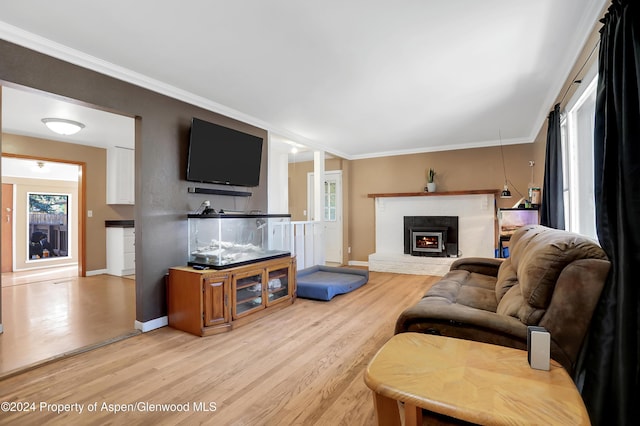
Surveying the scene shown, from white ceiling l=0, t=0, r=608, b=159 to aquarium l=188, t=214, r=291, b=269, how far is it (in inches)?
53.6

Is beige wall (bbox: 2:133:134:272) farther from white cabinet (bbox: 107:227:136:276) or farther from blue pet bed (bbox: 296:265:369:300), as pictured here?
blue pet bed (bbox: 296:265:369:300)

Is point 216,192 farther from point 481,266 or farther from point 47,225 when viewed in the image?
point 47,225

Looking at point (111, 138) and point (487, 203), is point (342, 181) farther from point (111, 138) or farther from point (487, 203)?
point (111, 138)

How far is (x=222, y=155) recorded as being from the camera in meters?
3.68

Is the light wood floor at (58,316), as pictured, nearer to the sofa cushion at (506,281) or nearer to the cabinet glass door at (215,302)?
the cabinet glass door at (215,302)

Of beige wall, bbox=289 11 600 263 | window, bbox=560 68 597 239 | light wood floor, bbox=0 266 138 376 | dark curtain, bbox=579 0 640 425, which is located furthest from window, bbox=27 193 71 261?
window, bbox=560 68 597 239

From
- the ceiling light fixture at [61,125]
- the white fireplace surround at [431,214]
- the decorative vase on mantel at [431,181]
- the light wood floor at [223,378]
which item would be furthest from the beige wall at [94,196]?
the decorative vase on mantel at [431,181]

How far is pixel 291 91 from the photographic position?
3.34 meters

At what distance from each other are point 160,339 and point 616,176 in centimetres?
341

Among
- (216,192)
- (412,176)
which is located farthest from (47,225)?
(412,176)

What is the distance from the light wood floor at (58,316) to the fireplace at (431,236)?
4802 millimetres

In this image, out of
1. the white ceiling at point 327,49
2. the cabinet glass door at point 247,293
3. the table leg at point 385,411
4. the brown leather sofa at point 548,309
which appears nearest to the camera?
the table leg at point 385,411

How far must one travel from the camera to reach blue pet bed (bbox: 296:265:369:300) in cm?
405

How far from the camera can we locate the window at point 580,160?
256 centimetres
